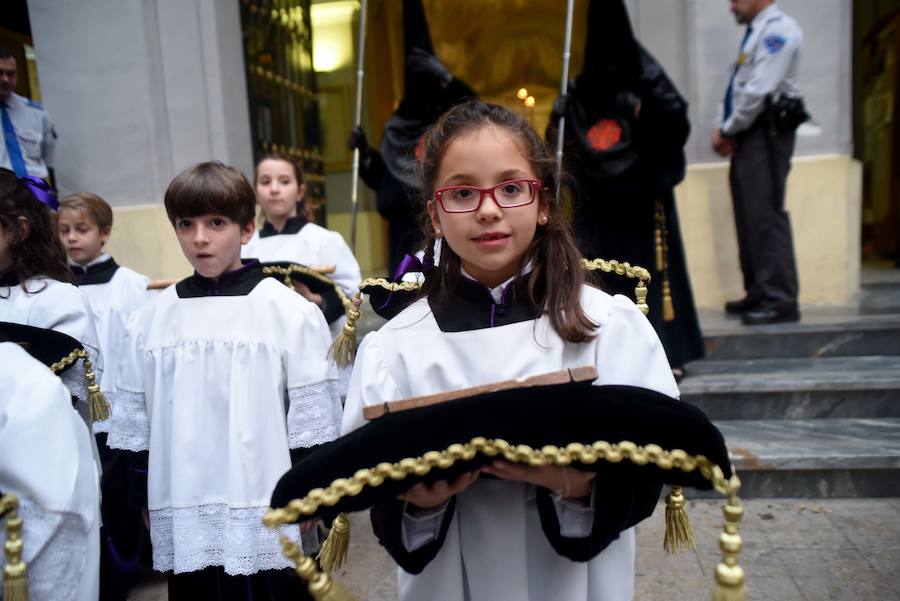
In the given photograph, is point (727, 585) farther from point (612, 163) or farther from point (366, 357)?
point (612, 163)

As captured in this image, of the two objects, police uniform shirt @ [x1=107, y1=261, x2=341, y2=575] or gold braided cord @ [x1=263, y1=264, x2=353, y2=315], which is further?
gold braided cord @ [x1=263, y1=264, x2=353, y2=315]

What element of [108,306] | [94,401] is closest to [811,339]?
[94,401]

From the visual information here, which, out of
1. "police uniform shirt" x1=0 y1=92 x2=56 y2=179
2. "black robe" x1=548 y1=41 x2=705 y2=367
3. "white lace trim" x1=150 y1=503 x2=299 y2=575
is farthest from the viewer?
"police uniform shirt" x1=0 y1=92 x2=56 y2=179

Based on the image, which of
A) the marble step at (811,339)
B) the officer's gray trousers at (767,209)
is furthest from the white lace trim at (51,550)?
the officer's gray trousers at (767,209)

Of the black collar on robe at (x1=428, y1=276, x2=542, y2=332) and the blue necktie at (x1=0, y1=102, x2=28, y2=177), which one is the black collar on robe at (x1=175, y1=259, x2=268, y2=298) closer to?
the black collar on robe at (x1=428, y1=276, x2=542, y2=332)

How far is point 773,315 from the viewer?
4.50 metres

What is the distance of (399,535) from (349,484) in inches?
11.7

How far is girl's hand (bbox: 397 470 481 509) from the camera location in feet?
3.90

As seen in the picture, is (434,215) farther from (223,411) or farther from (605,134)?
(605,134)

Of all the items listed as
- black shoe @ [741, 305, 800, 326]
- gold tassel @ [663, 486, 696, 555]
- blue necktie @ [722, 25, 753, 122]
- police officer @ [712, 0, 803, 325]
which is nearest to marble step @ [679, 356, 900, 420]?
black shoe @ [741, 305, 800, 326]

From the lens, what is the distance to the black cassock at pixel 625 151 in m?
3.36

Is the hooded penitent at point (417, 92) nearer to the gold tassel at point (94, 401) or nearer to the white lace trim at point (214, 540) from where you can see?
the gold tassel at point (94, 401)

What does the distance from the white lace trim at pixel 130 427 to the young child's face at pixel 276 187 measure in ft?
5.58

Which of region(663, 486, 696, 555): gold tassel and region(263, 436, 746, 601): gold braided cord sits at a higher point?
region(263, 436, 746, 601): gold braided cord
